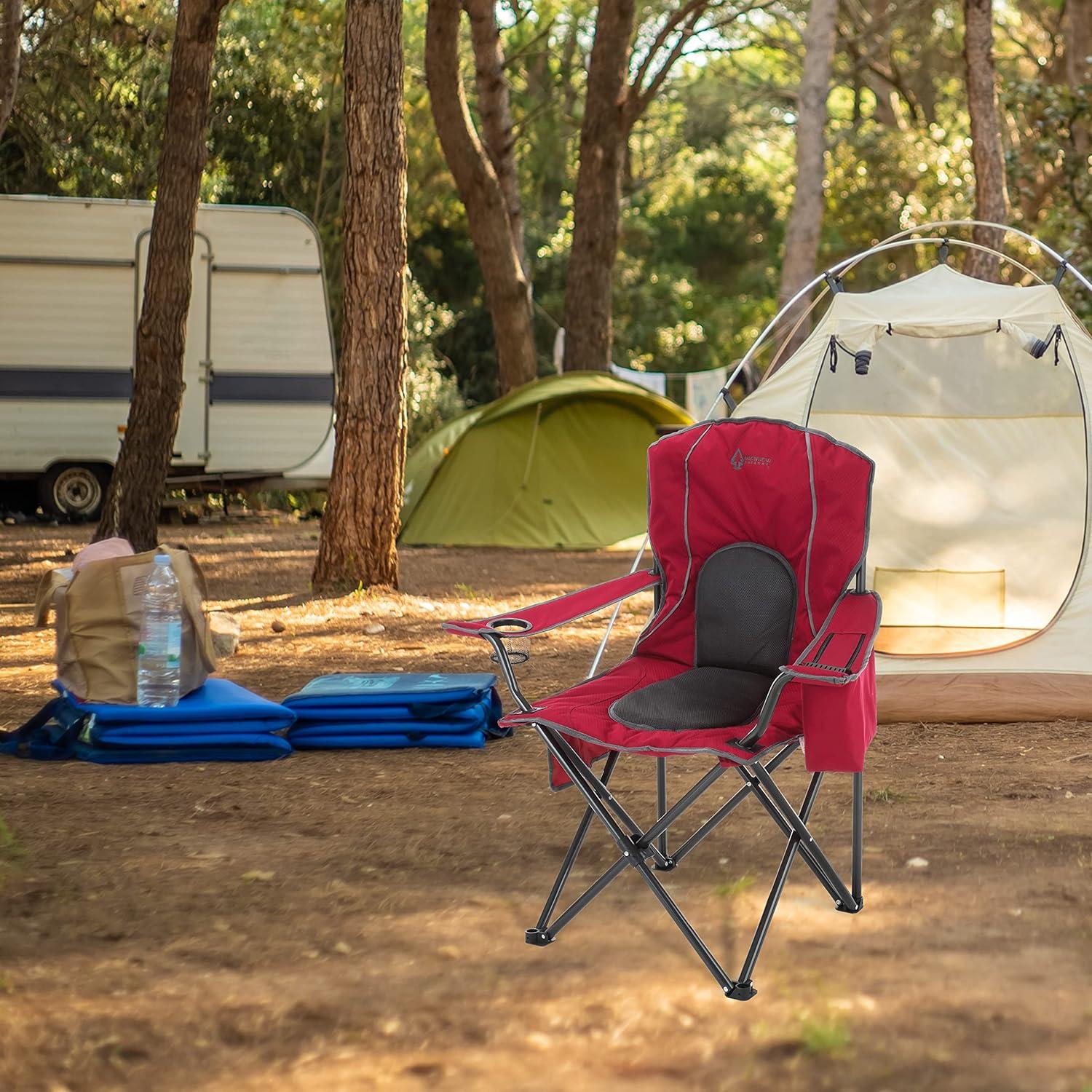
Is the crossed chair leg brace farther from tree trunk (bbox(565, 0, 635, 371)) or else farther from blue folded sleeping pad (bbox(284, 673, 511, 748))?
tree trunk (bbox(565, 0, 635, 371))

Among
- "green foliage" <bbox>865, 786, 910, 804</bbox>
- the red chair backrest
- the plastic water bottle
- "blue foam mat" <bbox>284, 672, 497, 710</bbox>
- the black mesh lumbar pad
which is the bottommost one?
"green foliage" <bbox>865, 786, 910, 804</bbox>

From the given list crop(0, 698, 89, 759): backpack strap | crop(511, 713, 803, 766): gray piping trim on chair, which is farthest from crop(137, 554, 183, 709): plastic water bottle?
crop(511, 713, 803, 766): gray piping trim on chair

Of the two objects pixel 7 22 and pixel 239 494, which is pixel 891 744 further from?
pixel 239 494

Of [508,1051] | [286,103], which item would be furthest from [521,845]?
[286,103]

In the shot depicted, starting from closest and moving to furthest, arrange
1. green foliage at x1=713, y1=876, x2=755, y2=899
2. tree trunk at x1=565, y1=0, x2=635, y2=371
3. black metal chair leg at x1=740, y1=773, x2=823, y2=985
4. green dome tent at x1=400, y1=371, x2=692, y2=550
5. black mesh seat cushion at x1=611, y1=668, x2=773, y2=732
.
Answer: black metal chair leg at x1=740, y1=773, x2=823, y2=985 < black mesh seat cushion at x1=611, y1=668, x2=773, y2=732 < green foliage at x1=713, y1=876, x2=755, y2=899 < green dome tent at x1=400, y1=371, x2=692, y2=550 < tree trunk at x1=565, y1=0, x2=635, y2=371

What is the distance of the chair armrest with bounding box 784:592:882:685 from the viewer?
261 cm

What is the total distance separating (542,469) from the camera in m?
10.4

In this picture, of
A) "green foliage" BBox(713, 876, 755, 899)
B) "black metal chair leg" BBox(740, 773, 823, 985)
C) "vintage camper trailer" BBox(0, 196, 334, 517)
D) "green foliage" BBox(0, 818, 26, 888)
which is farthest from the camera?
"vintage camper trailer" BBox(0, 196, 334, 517)

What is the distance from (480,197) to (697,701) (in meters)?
8.59

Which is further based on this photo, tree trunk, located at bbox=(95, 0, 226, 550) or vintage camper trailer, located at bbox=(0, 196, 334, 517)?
vintage camper trailer, located at bbox=(0, 196, 334, 517)

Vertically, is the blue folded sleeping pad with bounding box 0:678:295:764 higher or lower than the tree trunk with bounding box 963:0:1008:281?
lower

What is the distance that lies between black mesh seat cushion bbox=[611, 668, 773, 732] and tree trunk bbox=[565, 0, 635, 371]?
28.7 feet

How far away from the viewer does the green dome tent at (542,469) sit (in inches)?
402

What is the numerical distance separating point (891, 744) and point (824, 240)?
63.9 feet
